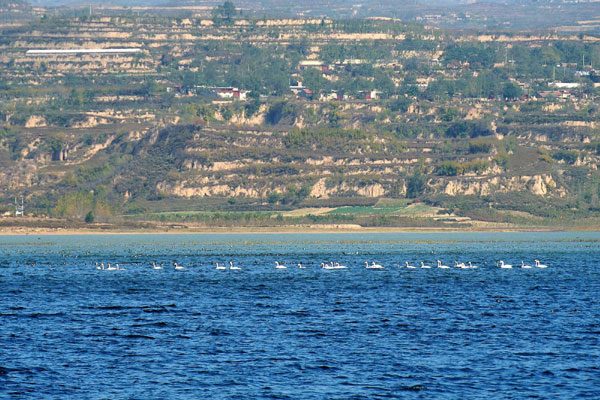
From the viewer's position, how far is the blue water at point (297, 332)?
172 ft

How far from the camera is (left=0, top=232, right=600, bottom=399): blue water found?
52.3m

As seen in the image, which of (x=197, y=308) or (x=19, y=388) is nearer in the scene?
(x=19, y=388)

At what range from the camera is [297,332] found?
66.2m

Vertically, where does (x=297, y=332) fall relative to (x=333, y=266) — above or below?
above

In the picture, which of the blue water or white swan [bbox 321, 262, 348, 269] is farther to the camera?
white swan [bbox 321, 262, 348, 269]

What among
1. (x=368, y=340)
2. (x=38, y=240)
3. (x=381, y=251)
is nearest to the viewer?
(x=368, y=340)

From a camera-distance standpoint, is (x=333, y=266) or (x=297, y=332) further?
(x=333, y=266)

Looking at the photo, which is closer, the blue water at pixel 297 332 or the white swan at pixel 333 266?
the blue water at pixel 297 332

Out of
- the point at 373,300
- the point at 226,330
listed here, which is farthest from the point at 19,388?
the point at 373,300

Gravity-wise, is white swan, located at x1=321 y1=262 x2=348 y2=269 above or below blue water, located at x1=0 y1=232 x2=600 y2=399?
below

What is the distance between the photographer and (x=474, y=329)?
221 ft

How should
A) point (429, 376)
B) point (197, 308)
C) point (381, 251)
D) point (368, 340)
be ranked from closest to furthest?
1. point (429, 376)
2. point (368, 340)
3. point (197, 308)
4. point (381, 251)

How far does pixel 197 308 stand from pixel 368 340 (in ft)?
60.7

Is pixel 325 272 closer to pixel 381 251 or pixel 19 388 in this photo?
pixel 381 251
